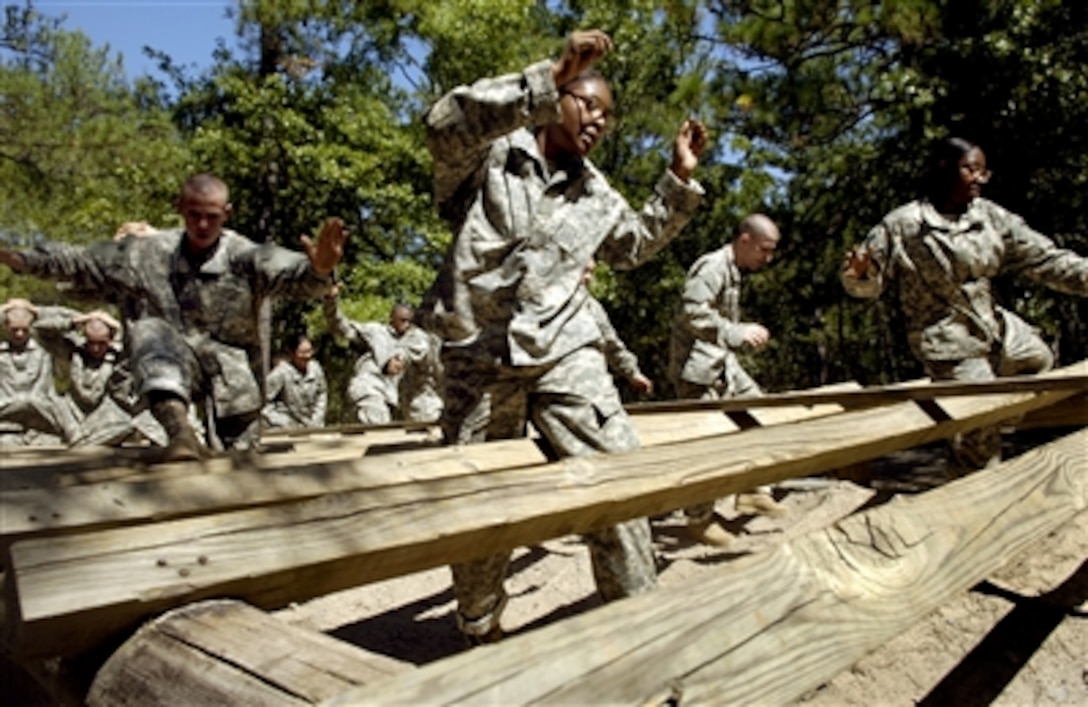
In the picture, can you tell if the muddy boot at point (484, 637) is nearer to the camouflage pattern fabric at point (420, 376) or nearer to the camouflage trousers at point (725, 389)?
the camouflage trousers at point (725, 389)

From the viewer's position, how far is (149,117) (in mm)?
19672

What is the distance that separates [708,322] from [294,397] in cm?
827

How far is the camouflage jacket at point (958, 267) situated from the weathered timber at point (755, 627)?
3.28 meters

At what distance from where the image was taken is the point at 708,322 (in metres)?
6.75

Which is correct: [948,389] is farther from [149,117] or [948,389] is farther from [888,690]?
[149,117]

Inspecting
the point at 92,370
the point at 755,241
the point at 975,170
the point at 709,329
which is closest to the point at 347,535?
the point at 975,170

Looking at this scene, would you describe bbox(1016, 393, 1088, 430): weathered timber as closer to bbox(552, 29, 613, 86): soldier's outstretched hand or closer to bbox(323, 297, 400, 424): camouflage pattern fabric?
bbox(552, 29, 613, 86): soldier's outstretched hand

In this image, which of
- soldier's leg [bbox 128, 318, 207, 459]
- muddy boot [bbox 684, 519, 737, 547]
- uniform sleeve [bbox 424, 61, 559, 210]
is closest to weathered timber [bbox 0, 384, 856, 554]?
soldier's leg [bbox 128, 318, 207, 459]

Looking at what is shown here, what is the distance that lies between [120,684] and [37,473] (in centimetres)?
152

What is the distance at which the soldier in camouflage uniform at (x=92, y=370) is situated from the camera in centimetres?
895

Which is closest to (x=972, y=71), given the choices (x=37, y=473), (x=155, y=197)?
(x=37, y=473)

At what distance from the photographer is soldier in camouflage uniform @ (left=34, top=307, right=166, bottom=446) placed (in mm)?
8953

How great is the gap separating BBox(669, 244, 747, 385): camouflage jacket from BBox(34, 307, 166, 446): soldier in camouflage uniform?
5.15 metres

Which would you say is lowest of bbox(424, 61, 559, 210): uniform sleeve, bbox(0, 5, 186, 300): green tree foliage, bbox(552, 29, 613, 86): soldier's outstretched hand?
bbox(424, 61, 559, 210): uniform sleeve
